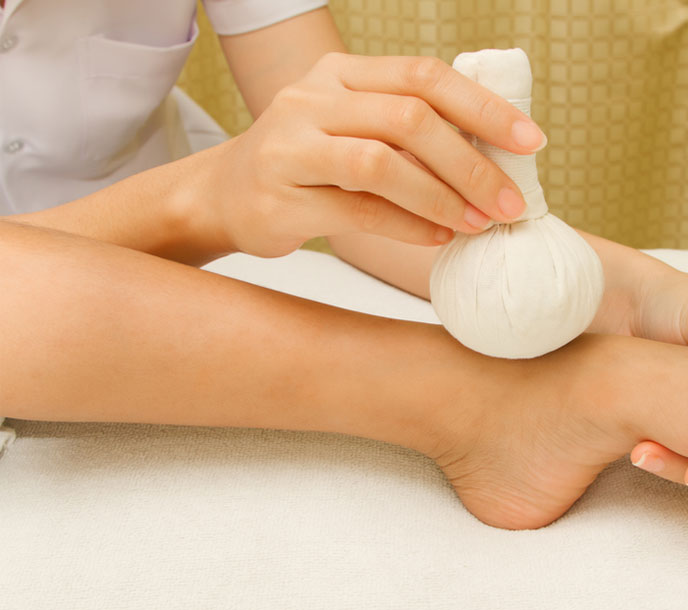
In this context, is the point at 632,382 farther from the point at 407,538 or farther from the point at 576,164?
the point at 576,164

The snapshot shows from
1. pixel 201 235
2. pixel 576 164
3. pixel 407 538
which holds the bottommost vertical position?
pixel 576 164

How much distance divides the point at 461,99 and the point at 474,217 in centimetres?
8

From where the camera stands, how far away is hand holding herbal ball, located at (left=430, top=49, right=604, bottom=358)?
52 centimetres

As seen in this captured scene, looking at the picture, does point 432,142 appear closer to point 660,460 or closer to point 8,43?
point 660,460

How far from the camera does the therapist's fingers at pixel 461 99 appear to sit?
49cm

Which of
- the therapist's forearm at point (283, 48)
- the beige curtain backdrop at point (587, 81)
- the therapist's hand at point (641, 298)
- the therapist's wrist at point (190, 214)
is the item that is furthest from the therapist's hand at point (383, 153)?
the beige curtain backdrop at point (587, 81)

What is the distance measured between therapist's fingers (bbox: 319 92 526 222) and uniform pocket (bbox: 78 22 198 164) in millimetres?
526

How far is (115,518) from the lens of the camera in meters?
0.59

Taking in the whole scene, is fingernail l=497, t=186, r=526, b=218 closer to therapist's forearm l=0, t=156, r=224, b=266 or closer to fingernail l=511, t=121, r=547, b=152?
fingernail l=511, t=121, r=547, b=152

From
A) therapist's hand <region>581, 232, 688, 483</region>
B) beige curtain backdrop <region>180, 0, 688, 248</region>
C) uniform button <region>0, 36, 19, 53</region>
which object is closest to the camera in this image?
therapist's hand <region>581, 232, 688, 483</region>

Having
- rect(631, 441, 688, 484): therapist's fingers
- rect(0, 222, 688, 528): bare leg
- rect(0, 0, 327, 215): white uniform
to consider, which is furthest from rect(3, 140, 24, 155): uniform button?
rect(631, 441, 688, 484): therapist's fingers

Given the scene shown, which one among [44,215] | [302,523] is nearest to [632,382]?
[302,523]

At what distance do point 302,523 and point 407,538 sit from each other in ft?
0.26

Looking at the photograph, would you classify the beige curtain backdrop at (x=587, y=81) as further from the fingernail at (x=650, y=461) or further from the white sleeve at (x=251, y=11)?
the fingernail at (x=650, y=461)
